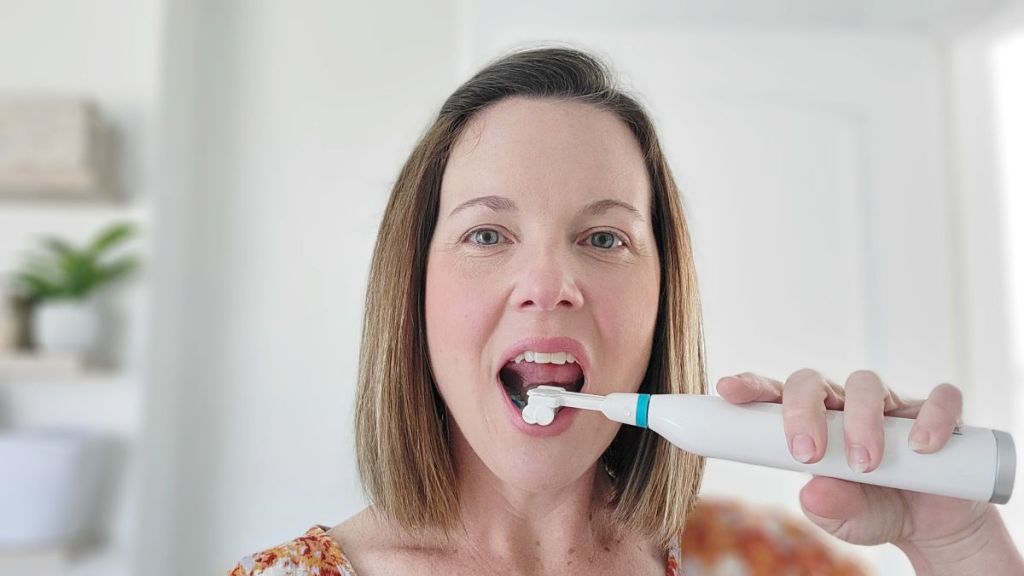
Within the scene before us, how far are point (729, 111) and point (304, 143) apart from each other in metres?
1.01

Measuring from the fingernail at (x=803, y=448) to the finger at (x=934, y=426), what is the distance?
0.06 meters

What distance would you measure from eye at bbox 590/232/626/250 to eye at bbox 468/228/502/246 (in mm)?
85

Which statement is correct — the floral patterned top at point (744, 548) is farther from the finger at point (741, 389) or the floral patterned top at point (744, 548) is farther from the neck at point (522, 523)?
the finger at point (741, 389)

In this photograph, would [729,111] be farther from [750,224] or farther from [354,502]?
[354,502]

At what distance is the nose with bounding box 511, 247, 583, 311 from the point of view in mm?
687

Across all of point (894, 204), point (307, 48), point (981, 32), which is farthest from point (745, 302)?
point (307, 48)

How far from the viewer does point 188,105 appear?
2.03 meters

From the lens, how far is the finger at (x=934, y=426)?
54 cm

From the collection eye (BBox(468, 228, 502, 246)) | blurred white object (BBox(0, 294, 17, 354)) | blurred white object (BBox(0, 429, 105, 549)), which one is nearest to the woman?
eye (BBox(468, 228, 502, 246))

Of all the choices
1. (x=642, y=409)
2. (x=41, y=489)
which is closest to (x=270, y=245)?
(x=41, y=489)

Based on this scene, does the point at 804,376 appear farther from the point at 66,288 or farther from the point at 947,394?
the point at 66,288

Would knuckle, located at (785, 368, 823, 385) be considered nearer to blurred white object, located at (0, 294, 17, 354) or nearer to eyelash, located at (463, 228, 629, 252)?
eyelash, located at (463, 228, 629, 252)

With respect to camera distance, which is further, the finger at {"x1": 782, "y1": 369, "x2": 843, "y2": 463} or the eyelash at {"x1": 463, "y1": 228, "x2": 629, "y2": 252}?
the eyelash at {"x1": 463, "y1": 228, "x2": 629, "y2": 252}

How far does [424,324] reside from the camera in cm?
81
